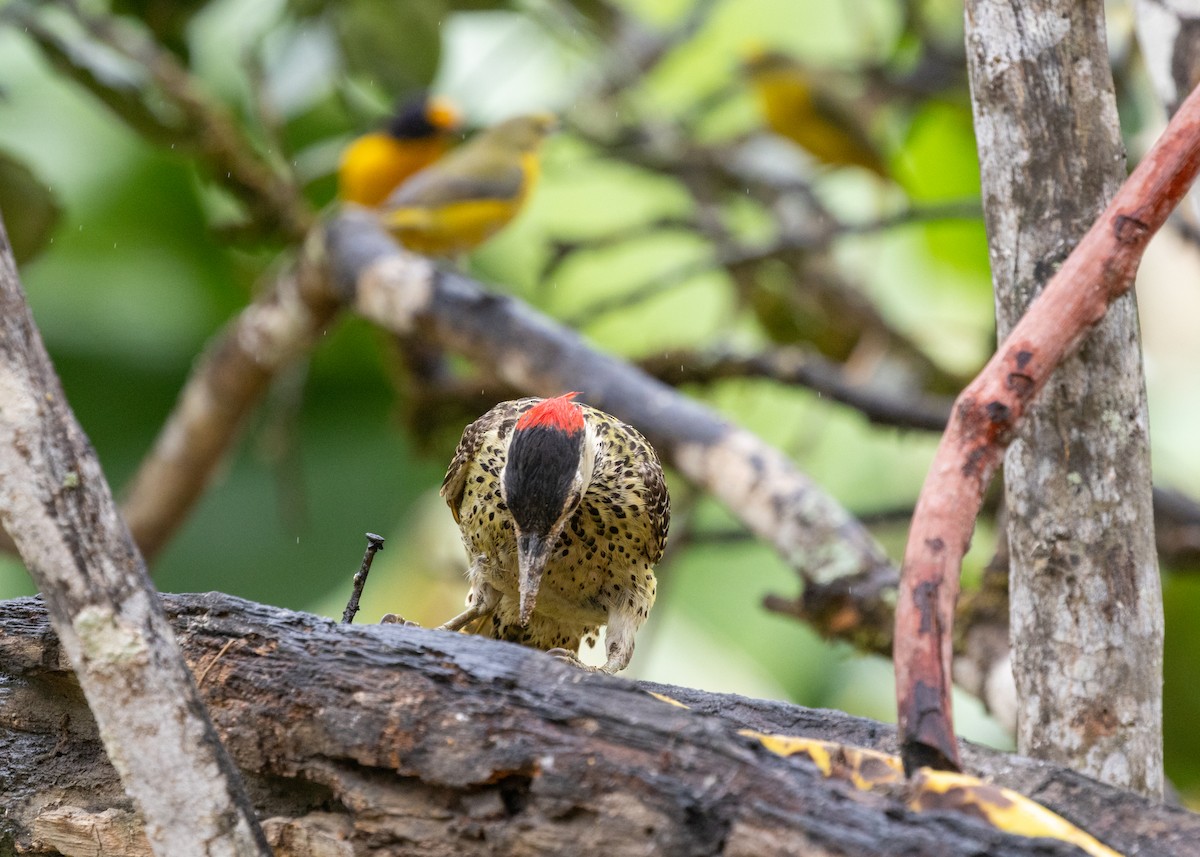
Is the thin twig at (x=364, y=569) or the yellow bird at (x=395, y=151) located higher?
the yellow bird at (x=395, y=151)

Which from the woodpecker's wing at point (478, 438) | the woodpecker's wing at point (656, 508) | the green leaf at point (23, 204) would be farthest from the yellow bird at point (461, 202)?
the woodpecker's wing at point (656, 508)

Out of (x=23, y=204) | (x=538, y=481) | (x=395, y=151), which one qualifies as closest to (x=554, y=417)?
(x=538, y=481)

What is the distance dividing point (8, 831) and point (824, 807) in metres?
1.12

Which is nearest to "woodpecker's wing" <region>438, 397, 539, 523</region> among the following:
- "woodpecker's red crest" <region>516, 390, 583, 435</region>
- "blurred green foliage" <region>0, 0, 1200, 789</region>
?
"woodpecker's red crest" <region>516, 390, 583, 435</region>

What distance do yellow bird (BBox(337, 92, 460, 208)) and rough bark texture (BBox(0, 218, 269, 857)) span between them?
5.31 metres

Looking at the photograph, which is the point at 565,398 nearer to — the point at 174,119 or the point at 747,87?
the point at 174,119

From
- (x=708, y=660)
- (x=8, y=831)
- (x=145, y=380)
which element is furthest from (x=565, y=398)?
(x=708, y=660)

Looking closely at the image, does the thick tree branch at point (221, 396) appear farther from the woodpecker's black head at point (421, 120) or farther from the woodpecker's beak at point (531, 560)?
the woodpecker's beak at point (531, 560)

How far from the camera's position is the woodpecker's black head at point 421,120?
674 cm

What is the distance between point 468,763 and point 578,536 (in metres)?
1.21

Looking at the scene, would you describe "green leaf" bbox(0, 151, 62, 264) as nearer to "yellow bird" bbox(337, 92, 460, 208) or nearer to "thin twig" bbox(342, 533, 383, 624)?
"thin twig" bbox(342, 533, 383, 624)

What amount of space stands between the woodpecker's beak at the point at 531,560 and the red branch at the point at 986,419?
3.08ft

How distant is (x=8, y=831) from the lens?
1832 millimetres

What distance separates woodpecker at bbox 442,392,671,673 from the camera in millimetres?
2684
